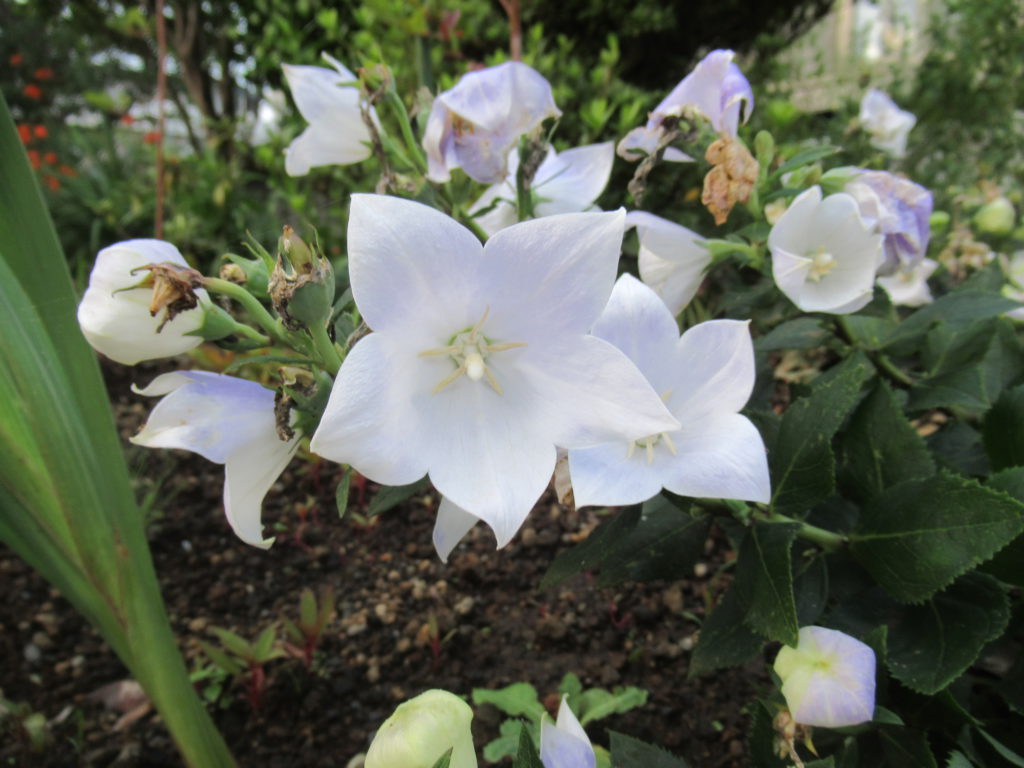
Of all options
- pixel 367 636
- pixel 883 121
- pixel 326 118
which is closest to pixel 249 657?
pixel 367 636

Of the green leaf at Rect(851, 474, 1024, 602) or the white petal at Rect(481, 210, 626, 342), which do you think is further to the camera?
the green leaf at Rect(851, 474, 1024, 602)

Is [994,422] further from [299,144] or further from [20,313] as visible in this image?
[20,313]

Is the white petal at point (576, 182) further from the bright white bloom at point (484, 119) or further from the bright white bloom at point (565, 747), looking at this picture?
the bright white bloom at point (565, 747)

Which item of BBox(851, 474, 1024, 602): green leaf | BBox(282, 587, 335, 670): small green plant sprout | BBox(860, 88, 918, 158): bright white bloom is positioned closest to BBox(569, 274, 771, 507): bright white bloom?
BBox(851, 474, 1024, 602): green leaf

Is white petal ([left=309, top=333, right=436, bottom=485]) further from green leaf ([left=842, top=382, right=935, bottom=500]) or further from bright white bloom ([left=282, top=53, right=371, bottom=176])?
green leaf ([left=842, top=382, right=935, bottom=500])

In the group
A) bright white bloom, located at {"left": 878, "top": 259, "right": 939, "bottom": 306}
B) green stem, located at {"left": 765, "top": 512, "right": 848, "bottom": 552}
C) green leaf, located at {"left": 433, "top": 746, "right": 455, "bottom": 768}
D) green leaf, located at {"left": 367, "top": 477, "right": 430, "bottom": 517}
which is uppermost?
green leaf, located at {"left": 367, "top": 477, "right": 430, "bottom": 517}

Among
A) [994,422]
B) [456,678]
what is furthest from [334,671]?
[994,422]
